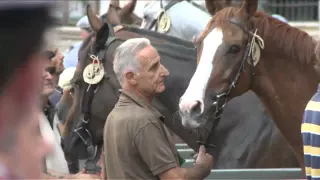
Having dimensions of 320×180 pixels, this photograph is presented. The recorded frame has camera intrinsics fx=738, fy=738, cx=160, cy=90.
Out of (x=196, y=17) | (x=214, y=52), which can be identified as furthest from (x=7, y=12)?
(x=196, y=17)

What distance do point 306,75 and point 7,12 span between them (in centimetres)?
293

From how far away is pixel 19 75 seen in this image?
45.5 inches

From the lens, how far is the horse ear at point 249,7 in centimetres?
394

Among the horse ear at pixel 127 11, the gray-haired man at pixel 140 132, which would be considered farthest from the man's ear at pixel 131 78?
the horse ear at pixel 127 11

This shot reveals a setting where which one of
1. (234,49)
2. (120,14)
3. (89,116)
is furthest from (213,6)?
(120,14)

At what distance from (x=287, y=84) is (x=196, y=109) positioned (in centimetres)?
52

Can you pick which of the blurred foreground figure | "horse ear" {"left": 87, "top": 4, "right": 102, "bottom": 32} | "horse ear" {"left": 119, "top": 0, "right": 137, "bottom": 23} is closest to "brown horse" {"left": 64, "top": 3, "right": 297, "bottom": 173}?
"horse ear" {"left": 87, "top": 4, "right": 102, "bottom": 32}

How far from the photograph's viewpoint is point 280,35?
3893mm

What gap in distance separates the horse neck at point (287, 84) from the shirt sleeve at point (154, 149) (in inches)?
43.9

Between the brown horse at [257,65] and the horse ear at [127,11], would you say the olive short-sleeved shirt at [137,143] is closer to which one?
the brown horse at [257,65]

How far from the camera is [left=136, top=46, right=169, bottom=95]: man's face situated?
3.18 metres

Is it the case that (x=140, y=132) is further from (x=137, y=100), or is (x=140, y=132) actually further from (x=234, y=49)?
(x=234, y=49)

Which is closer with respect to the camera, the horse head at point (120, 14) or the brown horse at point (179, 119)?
the brown horse at point (179, 119)

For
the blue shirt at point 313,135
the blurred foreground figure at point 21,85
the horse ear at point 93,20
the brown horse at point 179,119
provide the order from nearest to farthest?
the blurred foreground figure at point 21,85 < the blue shirt at point 313,135 < the brown horse at point 179,119 < the horse ear at point 93,20
